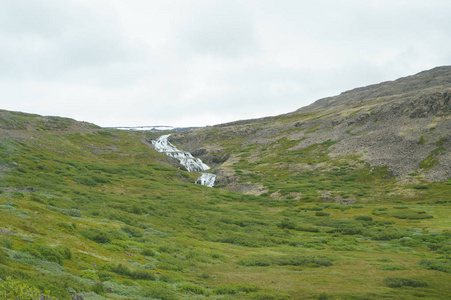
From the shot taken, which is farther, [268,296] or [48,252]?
[268,296]

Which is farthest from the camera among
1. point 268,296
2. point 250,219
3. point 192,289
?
point 250,219

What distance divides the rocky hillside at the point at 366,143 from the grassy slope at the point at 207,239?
9372mm

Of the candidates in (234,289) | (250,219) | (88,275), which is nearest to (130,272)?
(88,275)

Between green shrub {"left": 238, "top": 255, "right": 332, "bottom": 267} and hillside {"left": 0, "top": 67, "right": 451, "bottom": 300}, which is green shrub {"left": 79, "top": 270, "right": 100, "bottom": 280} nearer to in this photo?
hillside {"left": 0, "top": 67, "right": 451, "bottom": 300}

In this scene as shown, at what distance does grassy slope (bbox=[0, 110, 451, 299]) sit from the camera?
1595cm

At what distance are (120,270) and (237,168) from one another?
8647 centimetres

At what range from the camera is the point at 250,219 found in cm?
4672

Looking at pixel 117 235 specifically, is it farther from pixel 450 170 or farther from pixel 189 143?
pixel 189 143

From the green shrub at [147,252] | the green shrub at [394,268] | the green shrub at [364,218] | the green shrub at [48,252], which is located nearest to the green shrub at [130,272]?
the green shrub at [48,252]

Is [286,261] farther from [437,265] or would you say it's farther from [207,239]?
[207,239]

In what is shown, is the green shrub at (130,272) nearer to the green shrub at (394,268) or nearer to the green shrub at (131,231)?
the green shrub at (131,231)

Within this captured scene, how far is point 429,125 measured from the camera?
87.9m

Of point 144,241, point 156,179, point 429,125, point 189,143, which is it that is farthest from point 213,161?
point 144,241

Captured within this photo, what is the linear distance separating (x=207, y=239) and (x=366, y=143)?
79745mm
